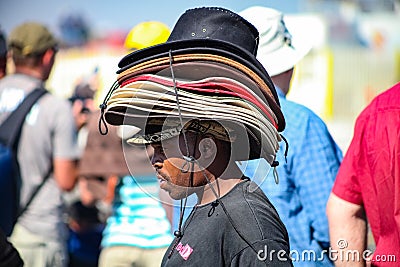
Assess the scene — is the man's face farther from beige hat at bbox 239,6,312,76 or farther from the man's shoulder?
beige hat at bbox 239,6,312,76

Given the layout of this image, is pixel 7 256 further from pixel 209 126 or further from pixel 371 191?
pixel 371 191

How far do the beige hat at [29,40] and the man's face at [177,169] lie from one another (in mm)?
2346

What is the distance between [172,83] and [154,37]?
2.42m

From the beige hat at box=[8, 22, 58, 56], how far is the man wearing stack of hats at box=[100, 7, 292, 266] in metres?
2.21

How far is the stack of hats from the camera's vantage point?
204 cm

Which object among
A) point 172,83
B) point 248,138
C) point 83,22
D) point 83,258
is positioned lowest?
point 83,22

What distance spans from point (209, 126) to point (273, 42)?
142 centimetres

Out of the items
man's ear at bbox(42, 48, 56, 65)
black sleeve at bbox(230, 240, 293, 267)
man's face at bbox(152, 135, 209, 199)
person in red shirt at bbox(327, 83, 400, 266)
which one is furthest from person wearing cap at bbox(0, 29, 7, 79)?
black sleeve at bbox(230, 240, 293, 267)

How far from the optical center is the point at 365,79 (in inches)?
738

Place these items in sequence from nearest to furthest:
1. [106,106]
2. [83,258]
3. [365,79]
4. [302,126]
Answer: [106,106]
[302,126]
[83,258]
[365,79]

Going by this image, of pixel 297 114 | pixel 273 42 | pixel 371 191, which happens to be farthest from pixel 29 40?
pixel 371 191

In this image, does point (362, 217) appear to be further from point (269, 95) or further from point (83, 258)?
point (83, 258)

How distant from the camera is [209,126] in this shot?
2078mm

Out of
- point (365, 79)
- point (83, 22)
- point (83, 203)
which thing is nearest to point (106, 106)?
point (83, 203)
